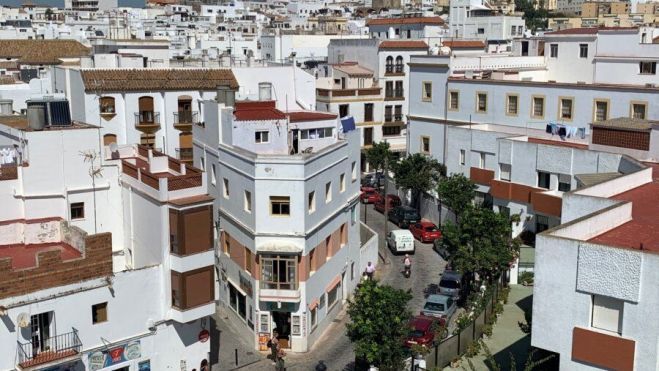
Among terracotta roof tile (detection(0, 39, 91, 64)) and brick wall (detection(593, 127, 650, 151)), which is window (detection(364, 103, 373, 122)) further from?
brick wall (detection(593, 127, 650, 151))

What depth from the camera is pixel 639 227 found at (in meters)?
21.8

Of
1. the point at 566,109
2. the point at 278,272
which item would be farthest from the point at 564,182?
the point at 278,272

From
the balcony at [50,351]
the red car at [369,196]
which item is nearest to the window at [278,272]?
the balcony at [50,351]

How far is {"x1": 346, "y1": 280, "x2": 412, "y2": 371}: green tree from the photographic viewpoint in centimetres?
2573

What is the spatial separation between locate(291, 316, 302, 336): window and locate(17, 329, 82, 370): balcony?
954 cm

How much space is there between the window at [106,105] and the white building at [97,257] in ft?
34.3

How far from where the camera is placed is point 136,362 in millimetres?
27047

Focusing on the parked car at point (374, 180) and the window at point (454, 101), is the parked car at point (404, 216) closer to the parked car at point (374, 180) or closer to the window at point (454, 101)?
the window at point (454, 101)

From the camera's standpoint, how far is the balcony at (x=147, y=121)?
43.0m

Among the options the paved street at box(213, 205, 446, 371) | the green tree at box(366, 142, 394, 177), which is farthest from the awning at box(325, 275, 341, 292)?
the green tree at box(366, 142, 394, 177)

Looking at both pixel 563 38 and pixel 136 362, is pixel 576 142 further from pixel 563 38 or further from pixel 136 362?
pixel 136 362

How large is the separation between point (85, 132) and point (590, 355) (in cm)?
1973

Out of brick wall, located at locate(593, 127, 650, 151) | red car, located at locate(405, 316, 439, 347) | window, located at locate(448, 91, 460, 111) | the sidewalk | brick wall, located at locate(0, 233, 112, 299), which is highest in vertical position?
window, located at locate(448, 91, 460, 111)

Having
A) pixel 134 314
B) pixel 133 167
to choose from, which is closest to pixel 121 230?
pixel 133 167
